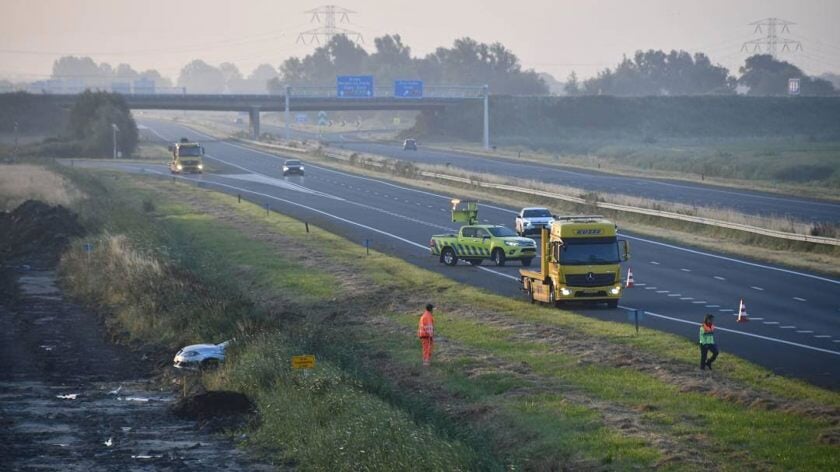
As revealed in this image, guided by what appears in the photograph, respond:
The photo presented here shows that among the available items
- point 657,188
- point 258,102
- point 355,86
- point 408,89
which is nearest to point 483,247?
point 657,188

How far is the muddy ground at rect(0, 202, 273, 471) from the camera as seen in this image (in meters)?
23.3

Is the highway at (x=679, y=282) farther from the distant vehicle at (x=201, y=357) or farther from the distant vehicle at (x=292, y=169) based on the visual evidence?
the distant vehicle at (x=292, y=169)

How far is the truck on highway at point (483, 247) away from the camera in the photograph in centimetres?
4741

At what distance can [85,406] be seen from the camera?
28578 mm

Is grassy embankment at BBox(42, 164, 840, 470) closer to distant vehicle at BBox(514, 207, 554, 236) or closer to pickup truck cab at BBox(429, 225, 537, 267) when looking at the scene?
pickup truck cab at BBox(429, 225, 537, 267)

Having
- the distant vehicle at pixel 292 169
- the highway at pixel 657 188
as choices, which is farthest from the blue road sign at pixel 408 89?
the distant vehicle at pixel 292 169

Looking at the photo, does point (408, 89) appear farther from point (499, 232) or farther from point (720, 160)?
point (499, 232)

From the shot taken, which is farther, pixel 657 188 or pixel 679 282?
pixel 657 188

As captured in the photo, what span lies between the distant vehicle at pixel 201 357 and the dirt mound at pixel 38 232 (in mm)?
25731

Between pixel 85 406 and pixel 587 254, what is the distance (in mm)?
15064

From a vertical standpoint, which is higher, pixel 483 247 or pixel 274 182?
pixel 483 247

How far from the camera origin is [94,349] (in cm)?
3659

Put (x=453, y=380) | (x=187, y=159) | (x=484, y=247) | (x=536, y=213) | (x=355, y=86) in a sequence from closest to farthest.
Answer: (x=453, y=380) < (x=484, y=247) < (x=536, y=213) < (x=187, y=159) < (x=355, y=86)

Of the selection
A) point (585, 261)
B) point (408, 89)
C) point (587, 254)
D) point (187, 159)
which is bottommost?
point (187, 159)
